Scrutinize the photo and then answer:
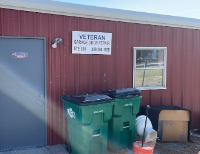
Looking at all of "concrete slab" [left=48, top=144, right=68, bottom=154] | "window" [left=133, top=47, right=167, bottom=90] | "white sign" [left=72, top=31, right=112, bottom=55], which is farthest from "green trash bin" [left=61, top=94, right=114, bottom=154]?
"window" [left=133, top=47, right=167, bottom=90]

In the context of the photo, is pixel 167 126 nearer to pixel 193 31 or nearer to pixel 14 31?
pixel 193 31

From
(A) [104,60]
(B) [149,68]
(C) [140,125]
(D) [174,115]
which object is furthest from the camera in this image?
(B) [149,68]

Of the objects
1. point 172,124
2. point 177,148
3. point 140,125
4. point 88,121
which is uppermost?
point 88,121

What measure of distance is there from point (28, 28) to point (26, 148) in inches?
95.0

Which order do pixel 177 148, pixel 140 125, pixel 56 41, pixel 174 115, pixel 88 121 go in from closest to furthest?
pixel 88 121, pixel 56 41, pixel 140 125, pixel 177 148, pixel 174 115

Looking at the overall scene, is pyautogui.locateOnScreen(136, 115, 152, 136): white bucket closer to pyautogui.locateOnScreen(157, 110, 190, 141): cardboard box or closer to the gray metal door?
pyautogui.locateOnScreen(157, 110, 190, 141): cardboard box

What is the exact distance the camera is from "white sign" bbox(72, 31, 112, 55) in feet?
16.7

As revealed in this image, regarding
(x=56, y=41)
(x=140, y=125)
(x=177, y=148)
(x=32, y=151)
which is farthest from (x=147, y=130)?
(x=56, y=41)

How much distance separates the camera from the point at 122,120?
4.77 metres

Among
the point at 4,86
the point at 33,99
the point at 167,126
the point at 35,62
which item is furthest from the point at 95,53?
the point at 167,126

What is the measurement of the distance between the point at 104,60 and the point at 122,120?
1.48 meters

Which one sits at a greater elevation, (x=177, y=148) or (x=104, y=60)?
(x=104, y=60)

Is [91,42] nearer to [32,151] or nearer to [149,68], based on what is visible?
[149,68]

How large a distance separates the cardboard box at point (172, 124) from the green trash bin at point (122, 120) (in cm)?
99
